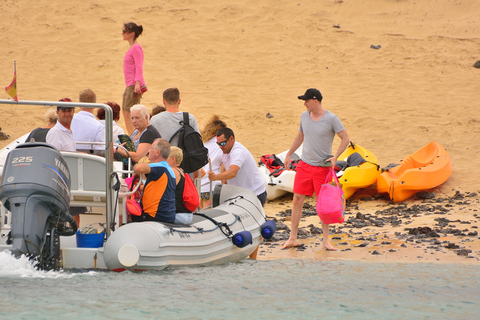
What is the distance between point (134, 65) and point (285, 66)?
356 inches

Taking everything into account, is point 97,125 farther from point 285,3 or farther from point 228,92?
point 285,3

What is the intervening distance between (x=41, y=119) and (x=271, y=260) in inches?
331

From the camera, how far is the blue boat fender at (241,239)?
564 cm

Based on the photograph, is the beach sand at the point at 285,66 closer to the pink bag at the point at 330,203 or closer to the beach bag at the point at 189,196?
the pink bag at the point at 330,203

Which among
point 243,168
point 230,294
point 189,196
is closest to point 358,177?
point 243,168

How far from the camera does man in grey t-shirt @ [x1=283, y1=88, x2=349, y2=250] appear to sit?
655 centimetres

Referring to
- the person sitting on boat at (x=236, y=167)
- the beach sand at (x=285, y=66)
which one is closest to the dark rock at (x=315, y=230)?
the beach sand at (x=285, y=66)

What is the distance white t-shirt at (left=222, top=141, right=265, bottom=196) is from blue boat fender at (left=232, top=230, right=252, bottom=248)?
3.49ft

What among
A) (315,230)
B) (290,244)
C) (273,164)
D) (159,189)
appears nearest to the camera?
(159,189)

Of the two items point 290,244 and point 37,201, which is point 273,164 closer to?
point 290,244

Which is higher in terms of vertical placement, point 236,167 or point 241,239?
point 236,167

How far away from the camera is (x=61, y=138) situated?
17.8 feet

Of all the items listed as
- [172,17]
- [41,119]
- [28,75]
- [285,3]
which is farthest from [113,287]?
[285,3]

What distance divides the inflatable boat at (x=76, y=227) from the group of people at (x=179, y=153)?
250 millimetres
